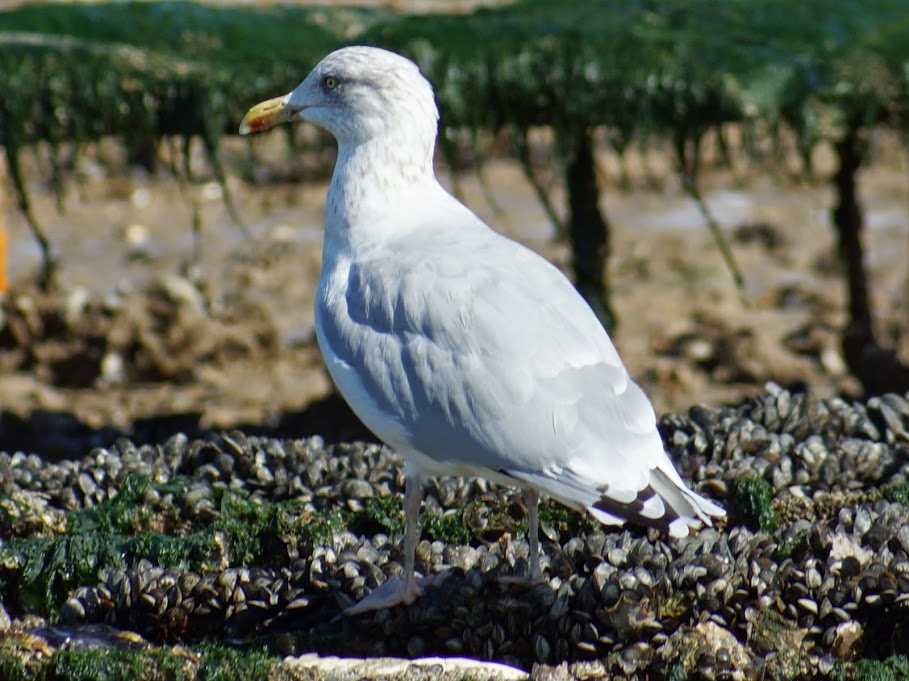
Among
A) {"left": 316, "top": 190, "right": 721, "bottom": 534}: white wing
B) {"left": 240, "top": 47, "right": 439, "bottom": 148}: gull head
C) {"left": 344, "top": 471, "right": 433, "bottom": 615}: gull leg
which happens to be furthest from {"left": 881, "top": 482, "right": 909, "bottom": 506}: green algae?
{"left": 240, "top": 47, "right": 439, "bottom": 148}: gull head

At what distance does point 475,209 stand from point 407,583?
637cm

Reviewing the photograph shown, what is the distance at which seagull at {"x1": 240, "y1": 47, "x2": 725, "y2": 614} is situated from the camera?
3695 millimetres

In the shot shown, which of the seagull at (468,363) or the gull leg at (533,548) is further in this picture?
the gull leg at (533,548)

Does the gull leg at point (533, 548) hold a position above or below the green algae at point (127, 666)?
above

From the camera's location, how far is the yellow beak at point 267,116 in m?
4.64

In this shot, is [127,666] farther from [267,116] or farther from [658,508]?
[267,116]

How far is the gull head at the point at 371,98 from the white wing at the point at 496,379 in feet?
1.54

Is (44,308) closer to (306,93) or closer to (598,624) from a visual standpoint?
(306,93)

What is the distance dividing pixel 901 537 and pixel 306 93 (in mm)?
2162

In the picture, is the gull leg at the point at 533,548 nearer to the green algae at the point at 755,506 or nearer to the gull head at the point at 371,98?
the green algae at the point at 755,506

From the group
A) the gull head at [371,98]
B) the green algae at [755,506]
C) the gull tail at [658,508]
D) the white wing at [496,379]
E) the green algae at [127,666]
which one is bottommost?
the green algae at [127,666]

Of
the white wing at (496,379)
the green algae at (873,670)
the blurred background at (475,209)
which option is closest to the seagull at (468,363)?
the white wing at (496,379)

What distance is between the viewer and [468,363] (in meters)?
3.81

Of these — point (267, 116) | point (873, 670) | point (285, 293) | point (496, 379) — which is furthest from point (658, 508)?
point (285, 293)
